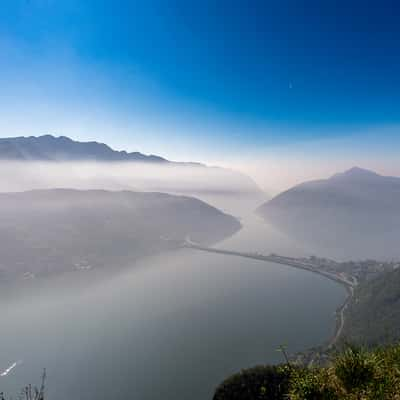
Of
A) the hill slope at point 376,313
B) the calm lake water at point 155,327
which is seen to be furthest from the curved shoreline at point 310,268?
the calm lake water at point 155,327

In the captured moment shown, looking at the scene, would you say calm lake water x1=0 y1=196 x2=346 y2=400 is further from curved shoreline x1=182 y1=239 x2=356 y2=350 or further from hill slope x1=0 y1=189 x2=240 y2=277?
hill slope x1=0 y1=189 x2=240 y2=277

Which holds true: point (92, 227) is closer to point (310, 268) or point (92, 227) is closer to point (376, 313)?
point (310, 268)

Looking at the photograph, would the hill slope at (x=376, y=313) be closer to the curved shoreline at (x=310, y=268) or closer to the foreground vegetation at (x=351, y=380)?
the curved shoreline at (x=310, y=268)

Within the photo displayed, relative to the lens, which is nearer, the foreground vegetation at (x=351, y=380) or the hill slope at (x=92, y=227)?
the foreground vegetation at (x=351, y=380)

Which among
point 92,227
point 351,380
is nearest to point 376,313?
point 351,380

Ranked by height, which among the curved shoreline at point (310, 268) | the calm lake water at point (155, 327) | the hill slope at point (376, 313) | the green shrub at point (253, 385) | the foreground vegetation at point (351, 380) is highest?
the foreground vegetation at point (351, 380)

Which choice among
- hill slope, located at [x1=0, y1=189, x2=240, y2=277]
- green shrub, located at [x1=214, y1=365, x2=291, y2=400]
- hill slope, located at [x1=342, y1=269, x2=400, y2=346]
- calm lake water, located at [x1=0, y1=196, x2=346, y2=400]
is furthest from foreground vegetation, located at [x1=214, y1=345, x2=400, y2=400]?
hill slope, located at [x1=0, y1=189, x2=240, y2=277]
